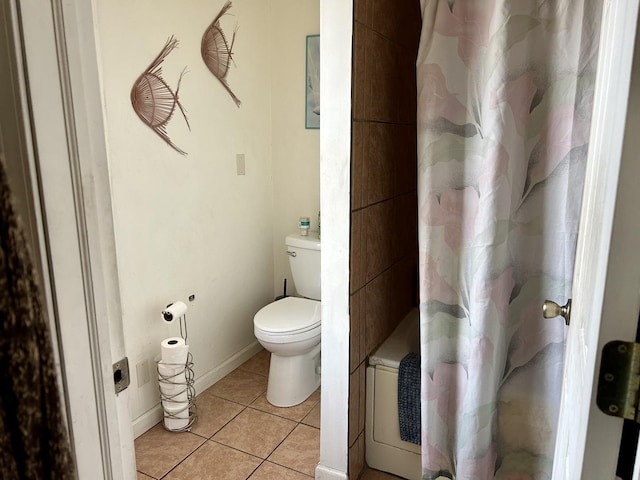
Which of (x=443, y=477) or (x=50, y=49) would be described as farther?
(x=443, y=477)

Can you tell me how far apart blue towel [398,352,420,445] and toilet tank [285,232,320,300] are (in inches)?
38.3

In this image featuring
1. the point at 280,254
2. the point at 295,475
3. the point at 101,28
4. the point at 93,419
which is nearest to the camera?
the point at 93,419

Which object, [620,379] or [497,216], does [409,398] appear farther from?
[620,379]

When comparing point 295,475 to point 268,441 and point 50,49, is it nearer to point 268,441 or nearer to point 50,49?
point 268,441

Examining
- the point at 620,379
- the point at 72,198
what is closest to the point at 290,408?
the point at 72,198

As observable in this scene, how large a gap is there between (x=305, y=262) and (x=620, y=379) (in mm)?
2270

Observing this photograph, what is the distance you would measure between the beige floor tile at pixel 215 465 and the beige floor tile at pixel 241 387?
40 cm

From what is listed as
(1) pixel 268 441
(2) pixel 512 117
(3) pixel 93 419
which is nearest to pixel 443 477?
(1) pixel 268 441

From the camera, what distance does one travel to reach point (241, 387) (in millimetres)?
2725

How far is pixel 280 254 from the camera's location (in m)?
3.15

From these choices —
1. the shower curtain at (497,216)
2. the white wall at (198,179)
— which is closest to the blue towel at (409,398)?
the shower curtain at (497,216)

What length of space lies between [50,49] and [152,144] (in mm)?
1551

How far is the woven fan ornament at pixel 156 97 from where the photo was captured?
82.6 inches

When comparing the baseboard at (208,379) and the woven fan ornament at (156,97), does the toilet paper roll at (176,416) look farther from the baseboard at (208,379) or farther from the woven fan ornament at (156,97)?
the woven fan ornament at (156,97)
